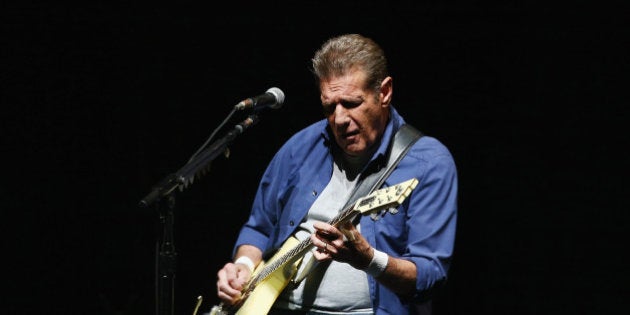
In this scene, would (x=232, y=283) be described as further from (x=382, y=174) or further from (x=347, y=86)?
(x=347, y=86)

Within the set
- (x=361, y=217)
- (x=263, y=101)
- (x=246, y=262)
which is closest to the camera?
(x=263, y=101)

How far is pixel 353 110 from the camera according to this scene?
2.60 metres

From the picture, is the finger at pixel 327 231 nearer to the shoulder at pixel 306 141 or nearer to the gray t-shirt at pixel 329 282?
the gray t-shirt at pixel 329 282

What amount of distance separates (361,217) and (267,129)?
4.98 ft

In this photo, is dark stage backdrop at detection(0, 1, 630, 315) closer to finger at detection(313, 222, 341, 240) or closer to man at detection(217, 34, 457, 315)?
man at detection(217, 34, 457, 315)

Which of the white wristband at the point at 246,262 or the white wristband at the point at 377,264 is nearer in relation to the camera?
the white wristband at the point at 377,264

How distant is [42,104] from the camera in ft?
13.0

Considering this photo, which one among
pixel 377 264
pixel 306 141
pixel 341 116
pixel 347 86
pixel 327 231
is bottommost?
pixel 377 264

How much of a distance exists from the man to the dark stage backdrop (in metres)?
0.94

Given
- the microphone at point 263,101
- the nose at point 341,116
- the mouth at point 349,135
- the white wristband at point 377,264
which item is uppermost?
the microphone at point 263,101

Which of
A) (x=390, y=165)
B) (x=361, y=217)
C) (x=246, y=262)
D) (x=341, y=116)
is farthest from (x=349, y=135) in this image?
(x=246, y=262)

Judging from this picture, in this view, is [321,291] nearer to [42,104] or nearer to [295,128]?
[295,128]

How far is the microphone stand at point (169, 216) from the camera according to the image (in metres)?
2.22

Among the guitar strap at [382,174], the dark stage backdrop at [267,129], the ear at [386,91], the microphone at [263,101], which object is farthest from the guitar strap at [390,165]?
the dark stage backdrop at [267,129]
